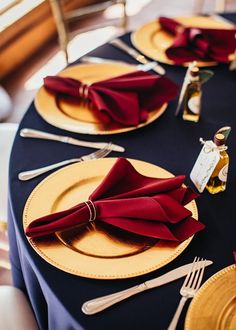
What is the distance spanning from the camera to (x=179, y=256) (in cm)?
74

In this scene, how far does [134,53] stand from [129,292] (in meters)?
0.82

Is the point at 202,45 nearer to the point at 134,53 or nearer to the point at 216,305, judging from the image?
the point at 134,53

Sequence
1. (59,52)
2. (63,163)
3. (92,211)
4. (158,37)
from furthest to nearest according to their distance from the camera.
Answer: (59,52) → (158,37) → (63,163) → (92,211)

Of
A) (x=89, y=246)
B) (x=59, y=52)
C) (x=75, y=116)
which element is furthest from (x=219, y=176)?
(x=59, y=52)

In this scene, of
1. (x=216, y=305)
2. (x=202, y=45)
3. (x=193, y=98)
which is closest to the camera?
(x=216, y=305)

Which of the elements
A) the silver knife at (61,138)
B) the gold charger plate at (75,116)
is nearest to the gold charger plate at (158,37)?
the gold charger plate at (75,116)

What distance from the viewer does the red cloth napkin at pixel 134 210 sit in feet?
2.46

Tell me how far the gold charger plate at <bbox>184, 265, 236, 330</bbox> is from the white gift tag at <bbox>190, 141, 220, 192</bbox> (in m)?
0.20

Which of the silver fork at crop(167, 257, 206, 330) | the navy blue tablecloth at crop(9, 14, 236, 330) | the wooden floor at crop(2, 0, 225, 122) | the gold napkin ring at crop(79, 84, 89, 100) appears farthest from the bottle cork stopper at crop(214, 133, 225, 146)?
the wooden floor at crop(2, 0, 225, 122)

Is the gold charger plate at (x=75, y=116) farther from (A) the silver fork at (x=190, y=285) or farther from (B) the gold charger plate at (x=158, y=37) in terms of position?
(A) the silver fork at (x=190, y=285)

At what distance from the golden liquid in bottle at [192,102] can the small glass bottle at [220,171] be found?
0.77ft

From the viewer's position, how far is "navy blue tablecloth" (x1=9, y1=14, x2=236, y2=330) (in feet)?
2.17

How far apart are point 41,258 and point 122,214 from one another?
16 centimetres

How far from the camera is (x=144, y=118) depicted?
3.40 ft
